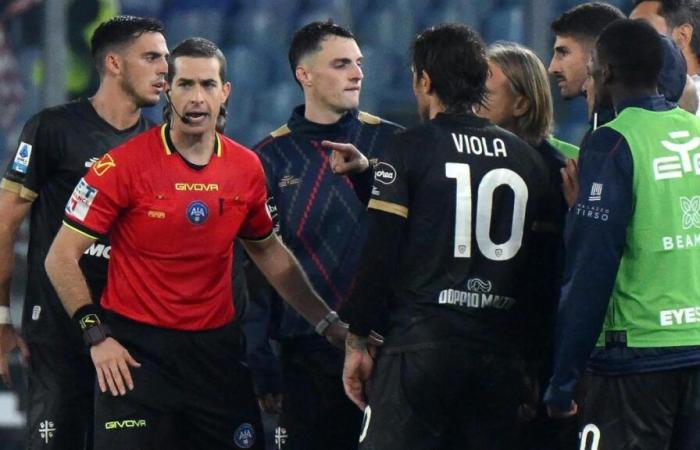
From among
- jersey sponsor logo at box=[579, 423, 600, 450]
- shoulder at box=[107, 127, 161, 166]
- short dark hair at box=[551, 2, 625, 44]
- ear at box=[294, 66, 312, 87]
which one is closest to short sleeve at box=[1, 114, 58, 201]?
shoulder at box=[107, 127, 161, 166]

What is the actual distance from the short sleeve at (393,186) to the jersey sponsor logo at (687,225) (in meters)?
0.87

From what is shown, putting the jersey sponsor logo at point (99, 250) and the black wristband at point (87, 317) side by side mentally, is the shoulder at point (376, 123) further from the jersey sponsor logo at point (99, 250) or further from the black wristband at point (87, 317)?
the black wristband at point (87, 317)

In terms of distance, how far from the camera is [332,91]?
6660 millimetres

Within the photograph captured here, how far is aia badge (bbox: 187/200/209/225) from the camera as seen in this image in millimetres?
5719

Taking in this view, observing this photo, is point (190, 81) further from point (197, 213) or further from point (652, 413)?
point (652, 413)

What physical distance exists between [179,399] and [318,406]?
2.80 ft

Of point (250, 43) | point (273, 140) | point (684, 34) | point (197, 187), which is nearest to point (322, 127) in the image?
point (273, 140)

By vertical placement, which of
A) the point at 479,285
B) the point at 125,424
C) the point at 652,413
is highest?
the point at 479,285

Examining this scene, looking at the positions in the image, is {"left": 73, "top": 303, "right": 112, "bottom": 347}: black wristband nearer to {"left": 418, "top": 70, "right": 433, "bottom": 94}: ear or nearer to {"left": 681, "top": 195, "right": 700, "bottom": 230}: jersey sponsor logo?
{"left": 418, "top": 70, "right": 433, "bottom": 94}: ear

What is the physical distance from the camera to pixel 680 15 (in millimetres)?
6645

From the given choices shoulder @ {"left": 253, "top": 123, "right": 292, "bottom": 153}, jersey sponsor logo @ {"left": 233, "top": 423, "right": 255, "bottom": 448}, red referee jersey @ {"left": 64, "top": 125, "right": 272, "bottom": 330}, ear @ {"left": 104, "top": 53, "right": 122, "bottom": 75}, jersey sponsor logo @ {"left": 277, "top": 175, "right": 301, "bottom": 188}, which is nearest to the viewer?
red referee jersey @ {"left": 64, "top": 125, "right": 272, "bottom": 330}

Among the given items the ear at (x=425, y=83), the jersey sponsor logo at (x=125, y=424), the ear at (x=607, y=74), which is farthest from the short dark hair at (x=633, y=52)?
the jersey sponsor logo at (x=125, y=424)

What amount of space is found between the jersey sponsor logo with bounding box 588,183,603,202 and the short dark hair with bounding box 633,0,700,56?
193 cm

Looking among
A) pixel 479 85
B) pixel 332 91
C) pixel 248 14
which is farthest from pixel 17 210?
pixel 248 14
